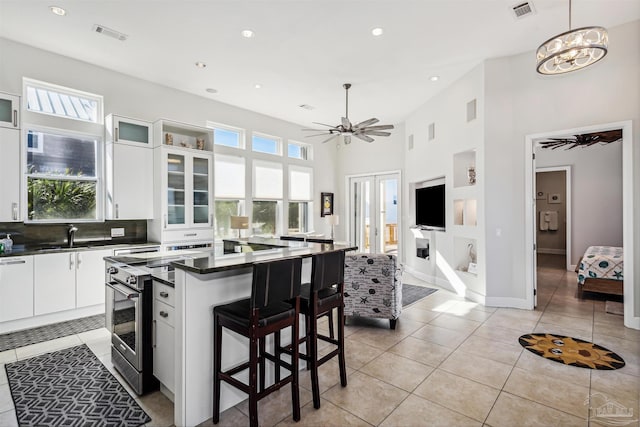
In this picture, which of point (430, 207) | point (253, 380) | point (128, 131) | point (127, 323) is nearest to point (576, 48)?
point (430, 207)

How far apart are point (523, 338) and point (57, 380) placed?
15.1 feet

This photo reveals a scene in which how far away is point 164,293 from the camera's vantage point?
2.26 meters

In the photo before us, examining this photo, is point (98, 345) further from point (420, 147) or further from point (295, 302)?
point (420, 147)

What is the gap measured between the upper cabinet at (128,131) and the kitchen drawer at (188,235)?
142cm

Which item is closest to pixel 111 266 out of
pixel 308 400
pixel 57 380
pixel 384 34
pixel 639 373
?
→ pixel 57 380

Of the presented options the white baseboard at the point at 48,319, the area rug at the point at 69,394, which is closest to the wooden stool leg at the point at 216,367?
the area rug at the point at 69,394

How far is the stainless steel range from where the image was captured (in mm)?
2367

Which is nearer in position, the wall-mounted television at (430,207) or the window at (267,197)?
the wall-mounted television at (430,207)

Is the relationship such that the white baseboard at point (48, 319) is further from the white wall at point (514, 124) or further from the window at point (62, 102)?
the white wall at point (514, 124)

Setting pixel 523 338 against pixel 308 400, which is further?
pixel 523 338

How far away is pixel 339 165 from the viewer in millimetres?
8836

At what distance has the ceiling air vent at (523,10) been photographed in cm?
335

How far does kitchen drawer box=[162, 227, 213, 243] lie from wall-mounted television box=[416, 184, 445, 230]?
4.19 meters

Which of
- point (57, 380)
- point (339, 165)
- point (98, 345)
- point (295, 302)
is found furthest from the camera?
point (339, 165)
